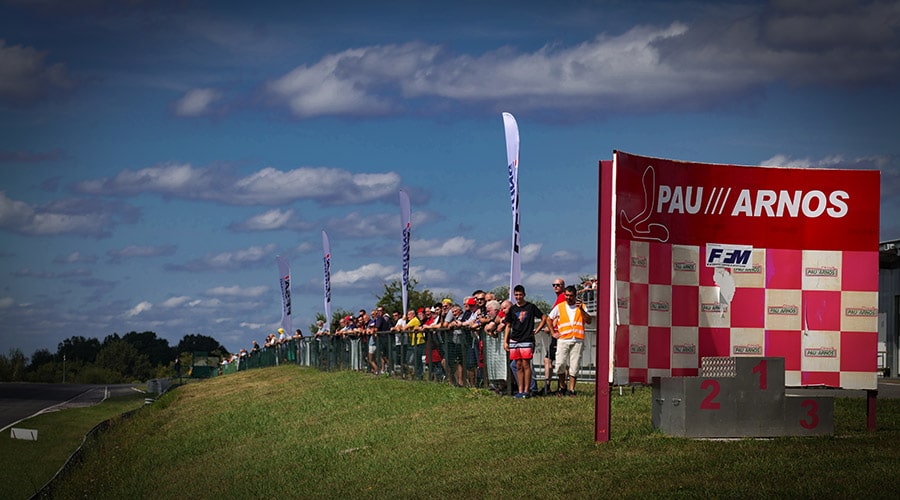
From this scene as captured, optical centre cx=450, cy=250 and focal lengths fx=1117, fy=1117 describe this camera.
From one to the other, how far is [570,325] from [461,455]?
535 centimetres

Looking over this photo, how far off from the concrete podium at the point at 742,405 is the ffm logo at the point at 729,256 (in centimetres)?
117

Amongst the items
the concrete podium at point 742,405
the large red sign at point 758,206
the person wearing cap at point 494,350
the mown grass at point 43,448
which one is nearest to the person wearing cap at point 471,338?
the person wearing cap at point 494,350

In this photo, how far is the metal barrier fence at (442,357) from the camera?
20453 mm

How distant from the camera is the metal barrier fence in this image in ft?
67.1

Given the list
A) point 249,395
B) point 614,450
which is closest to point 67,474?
point 249,395

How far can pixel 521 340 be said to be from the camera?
18.8m

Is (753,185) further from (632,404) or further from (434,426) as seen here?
(434,426)

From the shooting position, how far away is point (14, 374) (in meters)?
124

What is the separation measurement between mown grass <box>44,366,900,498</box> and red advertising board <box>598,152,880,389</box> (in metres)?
1.04

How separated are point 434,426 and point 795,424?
6.00 m

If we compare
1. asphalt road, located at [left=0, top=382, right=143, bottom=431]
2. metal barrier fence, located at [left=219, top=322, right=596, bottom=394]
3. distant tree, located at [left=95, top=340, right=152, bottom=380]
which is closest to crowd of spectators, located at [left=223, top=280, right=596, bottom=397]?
metal barrier fence, located at [left=219, top=322, right=596, bottom=394]

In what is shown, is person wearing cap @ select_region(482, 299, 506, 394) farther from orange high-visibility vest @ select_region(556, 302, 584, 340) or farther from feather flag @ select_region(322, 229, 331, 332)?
feather flag @ select_region(322, 229, 331, 332)

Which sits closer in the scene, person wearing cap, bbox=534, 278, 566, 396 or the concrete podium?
the concrete podium

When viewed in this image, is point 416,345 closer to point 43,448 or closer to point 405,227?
point 405,227
